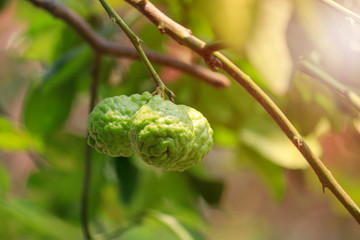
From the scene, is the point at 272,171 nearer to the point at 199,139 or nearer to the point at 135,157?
the point at 135,157

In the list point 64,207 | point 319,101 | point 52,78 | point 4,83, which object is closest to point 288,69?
point 319,101

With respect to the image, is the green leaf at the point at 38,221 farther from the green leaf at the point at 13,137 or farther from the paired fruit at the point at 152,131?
the paired fruit at the point at 152,131

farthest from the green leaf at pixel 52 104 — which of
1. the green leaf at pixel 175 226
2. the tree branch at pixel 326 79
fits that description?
the tree branch at pixel 326 79

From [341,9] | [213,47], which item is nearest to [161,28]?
[213,47]

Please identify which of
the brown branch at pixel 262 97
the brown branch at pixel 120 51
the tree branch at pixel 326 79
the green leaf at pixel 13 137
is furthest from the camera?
the green leaf at pixel 13 137

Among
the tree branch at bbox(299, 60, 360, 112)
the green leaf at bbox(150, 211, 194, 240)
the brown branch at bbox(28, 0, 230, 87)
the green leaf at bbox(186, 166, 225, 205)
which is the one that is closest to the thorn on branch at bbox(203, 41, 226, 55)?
the tree branch at bbox(299, 60, 360, 112)

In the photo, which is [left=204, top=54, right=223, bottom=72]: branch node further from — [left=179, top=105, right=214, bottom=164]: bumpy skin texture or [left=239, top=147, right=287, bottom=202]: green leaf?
[left=239, top=147, right=287, bottom=202]: green leaf

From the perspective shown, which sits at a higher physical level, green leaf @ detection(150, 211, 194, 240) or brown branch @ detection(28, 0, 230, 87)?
brown branch @ detection(28, 0, 230, 87)
